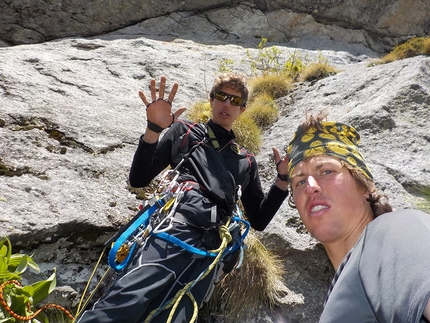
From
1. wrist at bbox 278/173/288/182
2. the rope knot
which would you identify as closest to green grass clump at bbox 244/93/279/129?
wrist at bbox 278/173/288/182

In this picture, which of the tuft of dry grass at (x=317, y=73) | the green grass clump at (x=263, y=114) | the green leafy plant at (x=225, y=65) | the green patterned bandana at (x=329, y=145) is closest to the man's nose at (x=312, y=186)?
the green patterned bandana at (x=329, y=145)

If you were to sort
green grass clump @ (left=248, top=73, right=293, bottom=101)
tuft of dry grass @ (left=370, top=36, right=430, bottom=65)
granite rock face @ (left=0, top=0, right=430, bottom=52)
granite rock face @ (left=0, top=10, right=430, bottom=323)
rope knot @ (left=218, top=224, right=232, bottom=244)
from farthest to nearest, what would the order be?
granite rock face @ (left=0, top=0, right=430, bottom=52)
green grass clump @ (left=248, top=73, right=293, bottom=101)
tuft of dry grass @ (left=370, top=36, right=430, bottom=65)
granite rock face @ (left=0, top=10, right=430, bottom=323)
rope knot @ (left=218, top=224, right=232, bottom=244)

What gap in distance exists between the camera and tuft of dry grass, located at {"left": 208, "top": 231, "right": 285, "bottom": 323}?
396 cm

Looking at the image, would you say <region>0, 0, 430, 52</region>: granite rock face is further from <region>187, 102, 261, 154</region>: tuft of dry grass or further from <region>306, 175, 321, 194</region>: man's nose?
<region>306, 175, 321, 194</region>: man's nose

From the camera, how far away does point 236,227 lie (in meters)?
3.38

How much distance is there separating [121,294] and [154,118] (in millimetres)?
1469

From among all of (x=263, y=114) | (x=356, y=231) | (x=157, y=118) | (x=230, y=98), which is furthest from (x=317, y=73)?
(x=356, y=231)

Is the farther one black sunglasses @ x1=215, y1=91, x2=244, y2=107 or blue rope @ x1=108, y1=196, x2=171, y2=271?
black sunglasses @ x1=215, y1=91, x2=244, y2=107

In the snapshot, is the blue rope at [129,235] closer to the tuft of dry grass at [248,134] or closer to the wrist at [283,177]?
the wrist at [283,177]

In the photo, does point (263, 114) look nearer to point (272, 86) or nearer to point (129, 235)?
point (272, 86)

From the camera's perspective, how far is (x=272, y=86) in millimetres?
7844

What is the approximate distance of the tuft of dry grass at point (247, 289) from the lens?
3965mm

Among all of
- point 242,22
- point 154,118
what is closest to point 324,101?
point 154,118

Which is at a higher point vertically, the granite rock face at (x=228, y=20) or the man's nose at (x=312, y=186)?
the granite rock face at (x=228, y=20)
